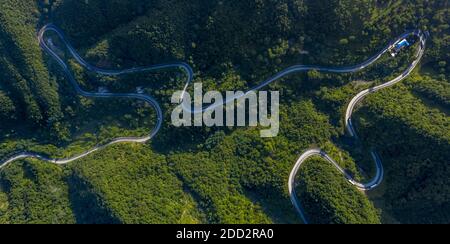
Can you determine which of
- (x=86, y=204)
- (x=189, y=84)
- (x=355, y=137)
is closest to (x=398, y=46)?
(x=355, y=137)

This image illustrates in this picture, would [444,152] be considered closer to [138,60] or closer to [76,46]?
[138,60]

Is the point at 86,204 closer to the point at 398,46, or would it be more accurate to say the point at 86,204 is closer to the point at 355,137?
the point at 355,137

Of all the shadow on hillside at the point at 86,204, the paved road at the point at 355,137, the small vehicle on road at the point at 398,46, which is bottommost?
the shadow on hillside at the point at 86,204

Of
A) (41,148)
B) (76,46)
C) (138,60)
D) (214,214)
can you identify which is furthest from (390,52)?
(41,148)

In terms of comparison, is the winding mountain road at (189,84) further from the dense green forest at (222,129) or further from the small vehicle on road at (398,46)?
the dense green forest at (222,129)

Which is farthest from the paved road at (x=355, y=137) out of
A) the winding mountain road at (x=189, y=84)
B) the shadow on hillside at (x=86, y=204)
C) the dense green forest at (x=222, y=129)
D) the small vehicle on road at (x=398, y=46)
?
the shadow on hillside at (x=86, y=204)
